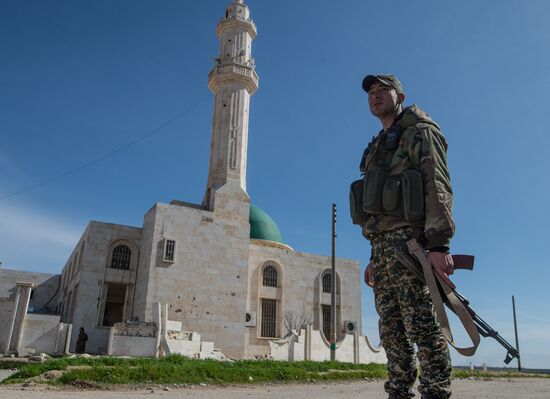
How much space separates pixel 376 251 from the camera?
3789mm

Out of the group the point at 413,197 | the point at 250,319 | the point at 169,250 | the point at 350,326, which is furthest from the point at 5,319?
the point at 413,197

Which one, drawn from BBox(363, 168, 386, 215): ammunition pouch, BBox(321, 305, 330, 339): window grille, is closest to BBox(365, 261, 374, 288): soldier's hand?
BBox(363, 168, 386, 215): ammunition pouch

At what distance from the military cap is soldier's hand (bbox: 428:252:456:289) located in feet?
5.16

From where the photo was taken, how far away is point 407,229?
11.7ft

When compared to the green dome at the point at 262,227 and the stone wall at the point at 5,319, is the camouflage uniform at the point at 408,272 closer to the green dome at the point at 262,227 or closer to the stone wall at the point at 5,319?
the stone wall at the point at 5,319

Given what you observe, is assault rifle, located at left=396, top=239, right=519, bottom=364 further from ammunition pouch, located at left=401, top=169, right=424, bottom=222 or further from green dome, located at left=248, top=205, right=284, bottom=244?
green dome, located at left=248, top=205, right=284, bottom=244

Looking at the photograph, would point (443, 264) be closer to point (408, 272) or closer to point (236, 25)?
point (408, 272)

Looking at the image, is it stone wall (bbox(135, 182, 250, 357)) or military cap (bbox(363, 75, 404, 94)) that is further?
stone wall (bbox(135, 182, 250, 357))

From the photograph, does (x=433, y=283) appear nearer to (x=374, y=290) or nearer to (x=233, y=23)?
(x=374, y=290)

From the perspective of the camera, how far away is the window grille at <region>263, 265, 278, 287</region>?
2684 centimetres

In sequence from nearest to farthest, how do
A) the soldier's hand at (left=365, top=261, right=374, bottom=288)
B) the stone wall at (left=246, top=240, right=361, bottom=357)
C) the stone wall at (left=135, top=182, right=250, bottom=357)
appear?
1. the soldier's hand at (left=365, top=261, right=374, bottom=288)
2. the stone wall at (left=135, top=182, right=250, bottom=357)
3. the stone wall at (left=246, top=240, right=361, bottom=357)

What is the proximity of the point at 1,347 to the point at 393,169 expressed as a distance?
1942 cm

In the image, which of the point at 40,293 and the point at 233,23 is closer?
the point at 233,23

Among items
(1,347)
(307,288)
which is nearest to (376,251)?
(1,347)
